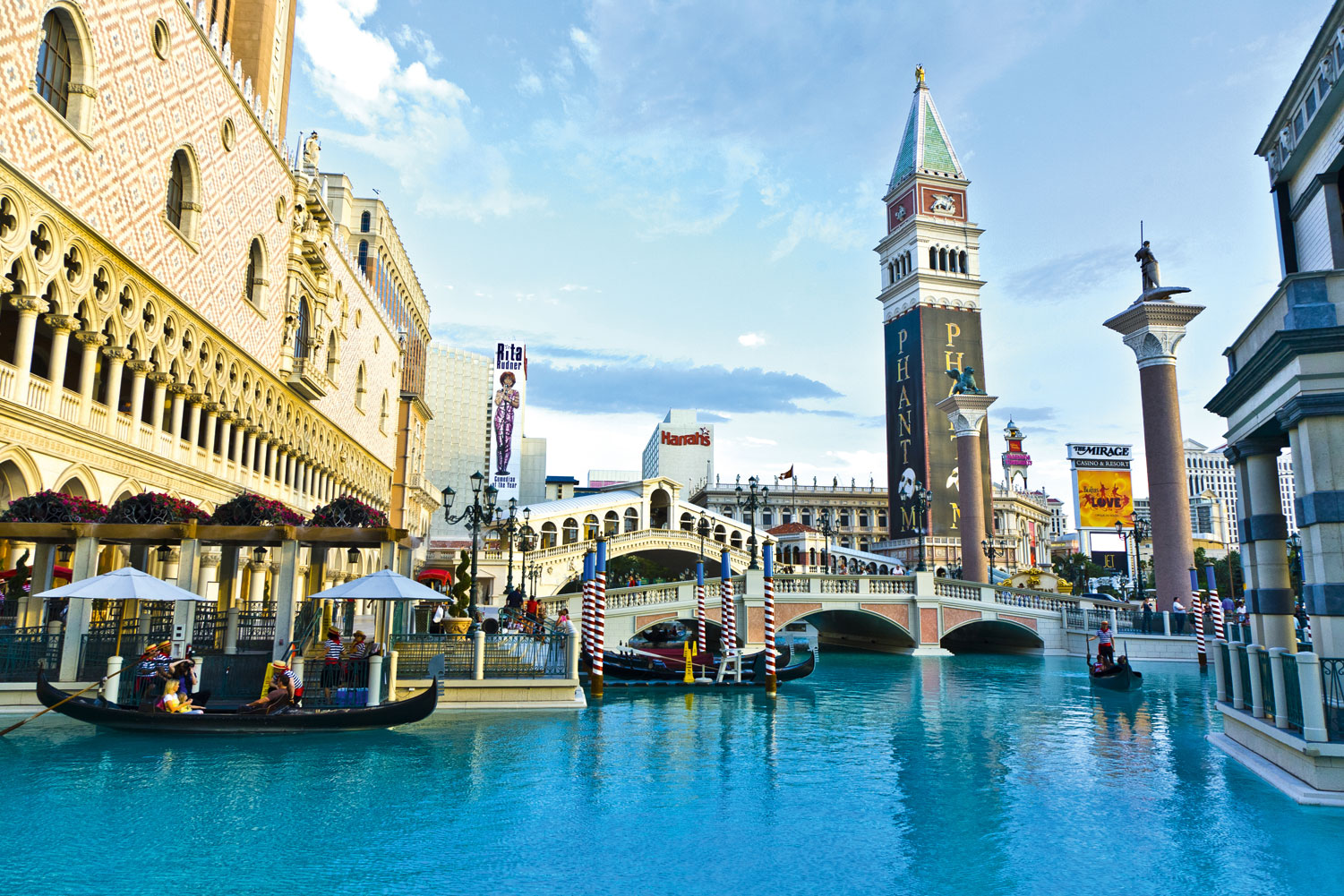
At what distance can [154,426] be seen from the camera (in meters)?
21.4

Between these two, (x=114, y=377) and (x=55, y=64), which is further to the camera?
(x=114, y=377)

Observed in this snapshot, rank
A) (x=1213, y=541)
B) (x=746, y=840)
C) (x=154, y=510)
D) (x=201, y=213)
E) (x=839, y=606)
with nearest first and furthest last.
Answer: (x=746, y=840), (x=154, y=510), (x=201, y=213), (x=839, y=606), (x=1213, y=541)

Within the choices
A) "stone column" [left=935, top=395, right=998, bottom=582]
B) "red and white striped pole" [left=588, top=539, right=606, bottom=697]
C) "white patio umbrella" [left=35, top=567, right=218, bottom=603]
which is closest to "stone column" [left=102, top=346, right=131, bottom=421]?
"white patio umbrella" [left=35, top=567, right=218, bottom=603]

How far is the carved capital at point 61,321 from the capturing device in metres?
17.3

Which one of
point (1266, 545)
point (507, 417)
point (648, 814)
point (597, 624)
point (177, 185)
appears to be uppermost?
point (507, 417)

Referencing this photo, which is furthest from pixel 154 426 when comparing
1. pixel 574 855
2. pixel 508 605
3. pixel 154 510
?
pixel 574 855

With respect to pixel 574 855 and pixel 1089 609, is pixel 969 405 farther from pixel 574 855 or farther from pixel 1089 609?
pixel 574 855

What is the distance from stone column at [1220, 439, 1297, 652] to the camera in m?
11.7

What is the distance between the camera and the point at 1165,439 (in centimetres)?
2998

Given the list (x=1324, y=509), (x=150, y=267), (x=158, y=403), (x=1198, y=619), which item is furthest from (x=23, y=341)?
(x=1198, y=619)

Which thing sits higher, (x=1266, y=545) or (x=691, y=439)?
(x=691, y=439)

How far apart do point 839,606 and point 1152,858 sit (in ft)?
80.3

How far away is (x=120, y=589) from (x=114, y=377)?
293 inches

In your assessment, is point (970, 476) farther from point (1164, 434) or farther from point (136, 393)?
point (136, 393)
